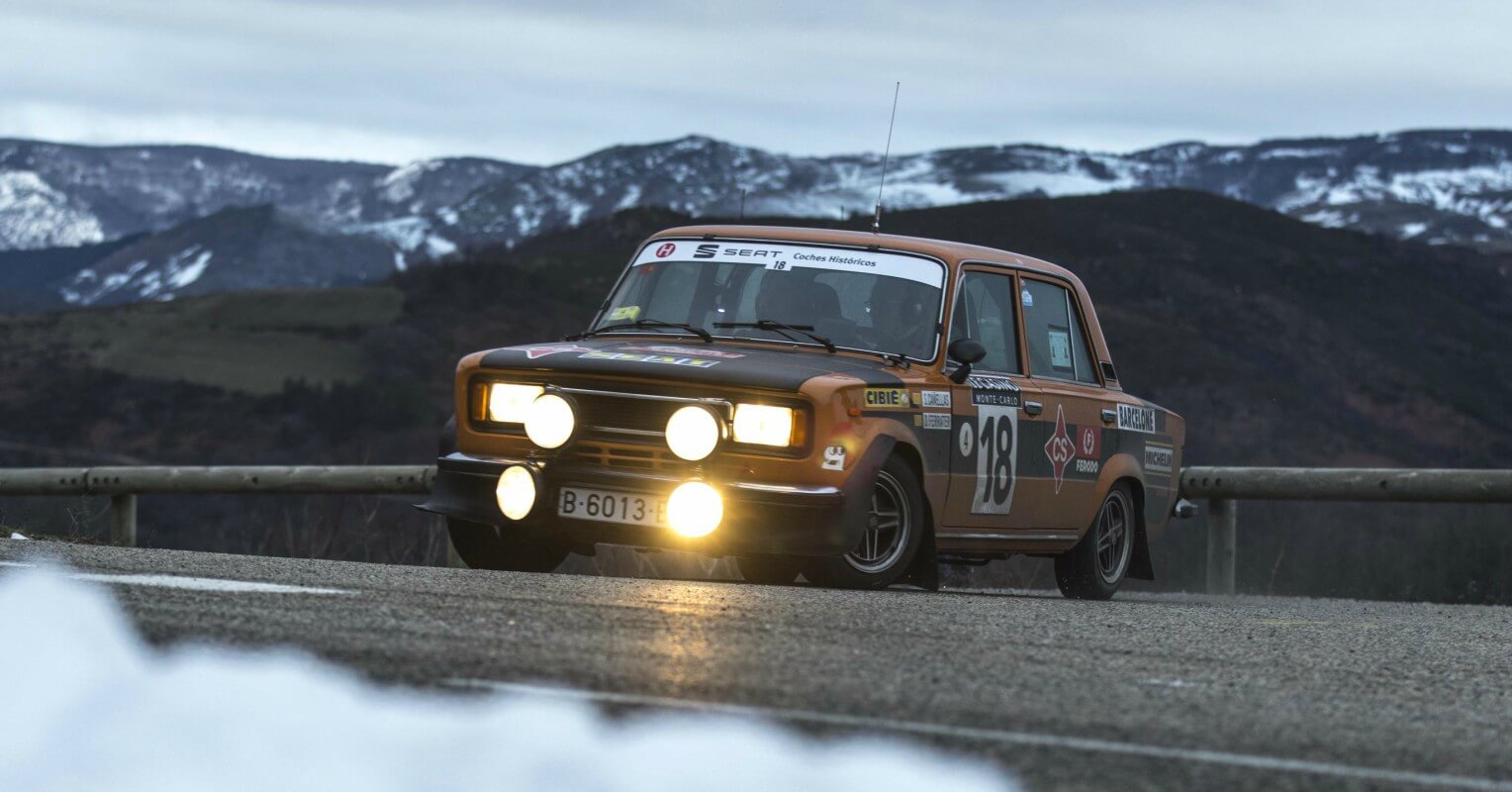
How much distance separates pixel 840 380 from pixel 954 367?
112 cm

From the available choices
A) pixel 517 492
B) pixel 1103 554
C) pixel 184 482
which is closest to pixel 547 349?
pixel 517 492

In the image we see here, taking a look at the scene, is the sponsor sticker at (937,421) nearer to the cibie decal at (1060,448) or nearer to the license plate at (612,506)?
the cibie decal at (1060,448)

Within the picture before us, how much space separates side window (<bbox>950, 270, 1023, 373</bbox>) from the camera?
9.55 metres

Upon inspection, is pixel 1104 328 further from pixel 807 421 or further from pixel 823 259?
pixel 807 421

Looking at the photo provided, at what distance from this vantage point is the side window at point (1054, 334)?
1016 cm

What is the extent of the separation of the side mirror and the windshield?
0.13 meters

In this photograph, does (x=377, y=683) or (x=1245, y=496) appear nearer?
(x=377, y=683)

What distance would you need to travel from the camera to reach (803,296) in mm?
9289

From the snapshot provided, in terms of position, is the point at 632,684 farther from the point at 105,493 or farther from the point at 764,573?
the point at 105,493

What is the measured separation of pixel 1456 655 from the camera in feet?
23.9

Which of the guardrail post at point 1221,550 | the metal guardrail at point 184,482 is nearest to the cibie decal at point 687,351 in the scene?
the metal guardrail at point 184,482

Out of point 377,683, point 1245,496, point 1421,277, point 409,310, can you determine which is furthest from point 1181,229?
point 377,683

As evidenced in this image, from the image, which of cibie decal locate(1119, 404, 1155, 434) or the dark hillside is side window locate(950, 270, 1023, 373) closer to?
cibie decal locate(1119, 404, 1155, 434)

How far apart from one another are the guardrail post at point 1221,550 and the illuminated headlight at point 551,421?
5.38 metres
